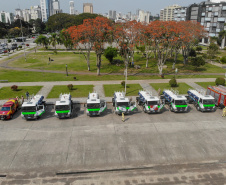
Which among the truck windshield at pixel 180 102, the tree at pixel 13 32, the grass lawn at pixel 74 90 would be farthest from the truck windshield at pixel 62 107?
the tree at pixel 13 32

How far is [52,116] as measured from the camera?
2434 centimetres

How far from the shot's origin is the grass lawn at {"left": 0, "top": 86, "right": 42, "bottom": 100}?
101 feet

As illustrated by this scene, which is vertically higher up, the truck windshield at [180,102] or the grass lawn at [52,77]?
the grass lawn at [52,77]

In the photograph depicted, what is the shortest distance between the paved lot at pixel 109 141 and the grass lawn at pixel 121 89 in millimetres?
7589

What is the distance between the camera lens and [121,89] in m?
33.7

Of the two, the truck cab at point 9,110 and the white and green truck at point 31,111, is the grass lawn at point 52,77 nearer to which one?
the truck cab at point 9,110

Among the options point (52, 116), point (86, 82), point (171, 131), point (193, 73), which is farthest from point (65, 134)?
point (193, 73)

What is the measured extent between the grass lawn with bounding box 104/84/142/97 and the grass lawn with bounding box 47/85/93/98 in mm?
3107

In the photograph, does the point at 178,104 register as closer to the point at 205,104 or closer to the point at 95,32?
the point at 205,104

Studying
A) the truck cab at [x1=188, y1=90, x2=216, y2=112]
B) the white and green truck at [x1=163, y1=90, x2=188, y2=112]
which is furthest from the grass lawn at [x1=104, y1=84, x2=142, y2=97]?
the truck cab at [x1=188, y1=90, x2=216, y2=112]

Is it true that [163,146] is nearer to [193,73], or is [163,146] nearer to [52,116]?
[52,116]

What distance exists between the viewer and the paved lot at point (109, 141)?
1587 centimetres

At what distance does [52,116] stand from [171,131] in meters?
14.7

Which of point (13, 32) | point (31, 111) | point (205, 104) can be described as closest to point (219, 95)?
point (205, 104)
